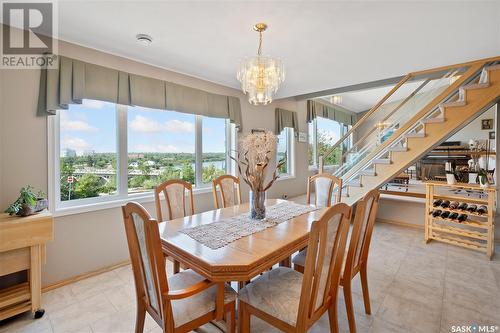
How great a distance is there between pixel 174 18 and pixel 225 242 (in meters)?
1.90

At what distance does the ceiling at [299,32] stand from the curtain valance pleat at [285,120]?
1869 millimetres

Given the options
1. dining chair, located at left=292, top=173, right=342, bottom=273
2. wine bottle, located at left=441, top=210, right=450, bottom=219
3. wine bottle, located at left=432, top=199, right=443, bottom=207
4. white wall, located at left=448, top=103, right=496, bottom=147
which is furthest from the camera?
white wall, located at left=448, top=103, right=496, bottom=147

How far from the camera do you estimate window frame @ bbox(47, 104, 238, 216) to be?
7.74 ft

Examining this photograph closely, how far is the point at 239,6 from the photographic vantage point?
1832mm

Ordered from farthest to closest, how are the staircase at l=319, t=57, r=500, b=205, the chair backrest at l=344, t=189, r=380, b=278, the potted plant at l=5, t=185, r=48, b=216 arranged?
1. the staircase at l=319, t=57, r=500, b=205
2. the potted plant at l=5, t=185, r=48, b=216
3. the chair backrest at l=344, t=189, r=380, b=278

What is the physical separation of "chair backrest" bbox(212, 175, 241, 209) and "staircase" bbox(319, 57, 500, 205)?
2029 millimetres

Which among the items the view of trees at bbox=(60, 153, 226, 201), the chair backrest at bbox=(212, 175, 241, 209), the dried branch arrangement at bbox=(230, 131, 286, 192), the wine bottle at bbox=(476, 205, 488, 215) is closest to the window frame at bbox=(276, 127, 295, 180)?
the view of trees at bbox=(60, 153, 226, 201)

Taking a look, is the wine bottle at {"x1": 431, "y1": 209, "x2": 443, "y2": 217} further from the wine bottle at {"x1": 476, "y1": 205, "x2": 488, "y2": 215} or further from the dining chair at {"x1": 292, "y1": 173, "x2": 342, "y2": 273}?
the dining chair at {"x1": 292, "y1": 173, "x2": 342, "y2": 273}

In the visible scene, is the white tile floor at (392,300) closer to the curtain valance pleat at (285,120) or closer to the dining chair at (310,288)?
the dining chair at (310,288)

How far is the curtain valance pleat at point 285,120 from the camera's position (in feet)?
16.5

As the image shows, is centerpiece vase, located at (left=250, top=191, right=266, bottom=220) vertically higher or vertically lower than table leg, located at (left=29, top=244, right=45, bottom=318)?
higher

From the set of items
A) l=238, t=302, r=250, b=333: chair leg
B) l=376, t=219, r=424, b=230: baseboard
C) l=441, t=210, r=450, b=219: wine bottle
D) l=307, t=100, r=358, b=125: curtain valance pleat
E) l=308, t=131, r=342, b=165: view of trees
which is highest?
l=307, t=100, r=358, b=125: curtain valance pleat

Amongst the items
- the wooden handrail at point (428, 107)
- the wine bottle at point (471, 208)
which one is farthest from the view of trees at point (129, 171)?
the wine bottle at point (471, 208)

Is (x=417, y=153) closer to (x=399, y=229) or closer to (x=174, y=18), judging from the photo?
(x=399, y=229)
